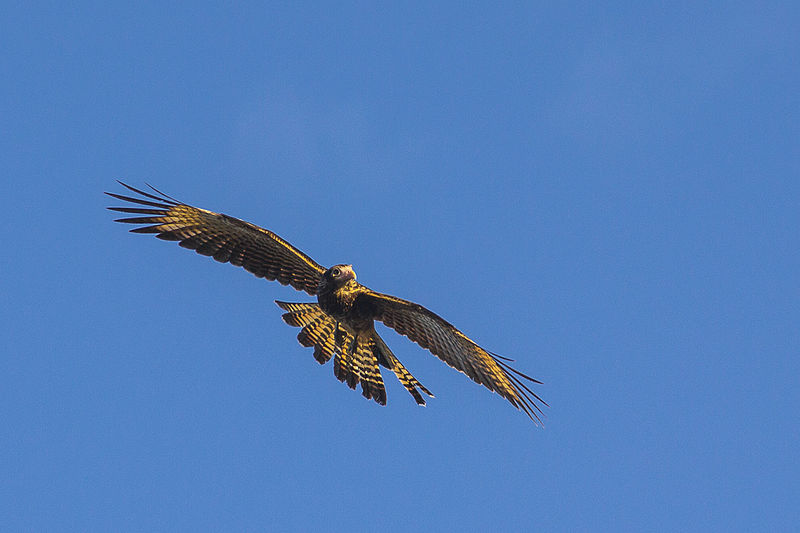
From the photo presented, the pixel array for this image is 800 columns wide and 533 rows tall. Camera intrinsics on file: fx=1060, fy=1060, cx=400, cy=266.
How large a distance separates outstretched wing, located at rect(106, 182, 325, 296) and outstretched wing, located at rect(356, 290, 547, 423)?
4.13 ft

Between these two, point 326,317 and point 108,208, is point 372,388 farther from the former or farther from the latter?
point 108,208

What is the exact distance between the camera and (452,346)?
575 inches

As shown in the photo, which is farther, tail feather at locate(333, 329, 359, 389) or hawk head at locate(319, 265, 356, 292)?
tail feather at locate(333, 329, 359, 389)

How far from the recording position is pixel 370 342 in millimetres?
15641

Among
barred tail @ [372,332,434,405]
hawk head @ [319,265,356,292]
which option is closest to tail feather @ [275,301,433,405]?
barred tail @ [372,332,434,405]

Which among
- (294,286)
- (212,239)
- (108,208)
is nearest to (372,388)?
(294,286)

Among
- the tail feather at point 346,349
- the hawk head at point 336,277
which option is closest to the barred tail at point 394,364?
the tail feather at point 346,349

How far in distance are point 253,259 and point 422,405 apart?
3331 mm

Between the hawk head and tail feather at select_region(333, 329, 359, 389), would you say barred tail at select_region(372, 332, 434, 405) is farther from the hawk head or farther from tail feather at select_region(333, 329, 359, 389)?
the hawk head

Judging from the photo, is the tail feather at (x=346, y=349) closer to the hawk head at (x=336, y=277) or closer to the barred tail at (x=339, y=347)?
the barred tail at (x=339, y=347)

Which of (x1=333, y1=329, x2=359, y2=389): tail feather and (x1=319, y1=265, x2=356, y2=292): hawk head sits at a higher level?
(x1=319, y1=265, x2=356, y2=292): hawk head

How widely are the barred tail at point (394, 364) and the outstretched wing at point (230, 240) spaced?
131 cm

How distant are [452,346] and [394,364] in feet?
4.23

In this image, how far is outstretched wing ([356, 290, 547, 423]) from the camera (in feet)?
46.7
